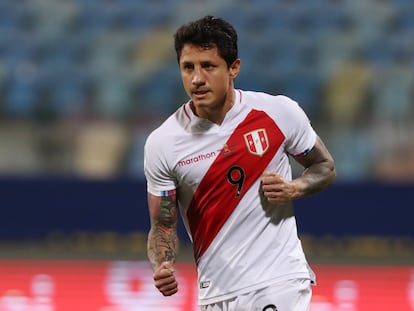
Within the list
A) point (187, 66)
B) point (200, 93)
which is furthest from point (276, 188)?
point (187, 66)

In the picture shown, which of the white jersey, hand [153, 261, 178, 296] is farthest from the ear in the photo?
hand [153, 261, 178, 296]

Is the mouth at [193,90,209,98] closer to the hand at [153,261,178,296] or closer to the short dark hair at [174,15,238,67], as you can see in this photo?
the short dark hair at [174,15,238,67]

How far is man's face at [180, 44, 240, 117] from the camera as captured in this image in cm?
390

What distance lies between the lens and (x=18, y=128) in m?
9.67

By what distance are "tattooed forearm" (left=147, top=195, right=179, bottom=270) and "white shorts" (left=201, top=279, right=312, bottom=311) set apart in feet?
0.96

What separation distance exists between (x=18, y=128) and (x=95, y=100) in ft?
2.66

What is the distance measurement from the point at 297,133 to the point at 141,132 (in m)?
5.68

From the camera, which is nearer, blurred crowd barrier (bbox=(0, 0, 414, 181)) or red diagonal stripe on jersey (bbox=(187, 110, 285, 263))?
red diagonal stripe on jersey (bbox=(187, 110, 285, 263))

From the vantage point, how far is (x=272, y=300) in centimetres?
398

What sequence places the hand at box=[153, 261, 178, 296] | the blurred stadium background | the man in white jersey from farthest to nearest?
the blurred stadium background < the man in white jersey < the hand at box=[153, 261, 178, 296]

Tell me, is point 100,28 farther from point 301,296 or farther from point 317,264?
point 301,296

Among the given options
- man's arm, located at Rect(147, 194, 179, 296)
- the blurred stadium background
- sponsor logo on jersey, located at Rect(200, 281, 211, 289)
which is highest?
the blurred stadium background

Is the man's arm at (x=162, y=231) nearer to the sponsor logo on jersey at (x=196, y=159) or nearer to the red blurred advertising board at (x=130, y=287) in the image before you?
the sponsor logo on jersey at (x=196, y=159)

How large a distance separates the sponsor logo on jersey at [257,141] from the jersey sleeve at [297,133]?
0.32ft
